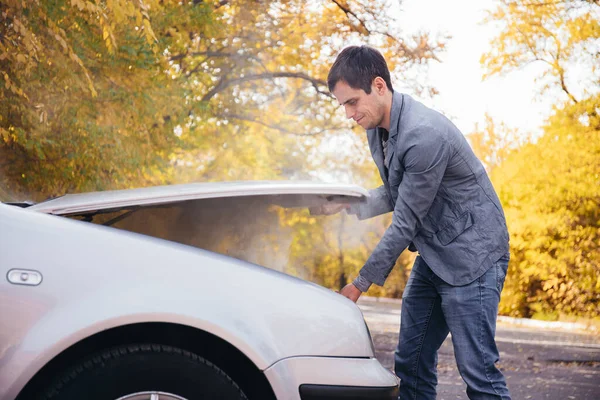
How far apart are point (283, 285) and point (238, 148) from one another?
16.5 m

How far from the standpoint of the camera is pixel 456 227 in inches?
105

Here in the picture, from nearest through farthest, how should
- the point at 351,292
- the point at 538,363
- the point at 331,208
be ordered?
the point at 351,292 → the point at 331,208 → the point at 538,363

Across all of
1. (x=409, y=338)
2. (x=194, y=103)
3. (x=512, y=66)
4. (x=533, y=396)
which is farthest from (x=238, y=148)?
(x=409, y=338)

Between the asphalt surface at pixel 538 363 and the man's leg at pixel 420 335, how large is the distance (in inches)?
115

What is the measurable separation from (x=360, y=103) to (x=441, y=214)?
557 mm

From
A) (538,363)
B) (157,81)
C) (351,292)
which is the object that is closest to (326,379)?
(351,292)

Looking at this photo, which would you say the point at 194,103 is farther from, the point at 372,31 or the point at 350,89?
the point at 350,89

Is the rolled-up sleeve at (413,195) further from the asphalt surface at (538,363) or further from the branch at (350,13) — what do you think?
the branch at (350,13)

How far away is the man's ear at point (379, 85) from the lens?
8.92ft

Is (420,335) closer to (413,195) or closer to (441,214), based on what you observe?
(441,214)

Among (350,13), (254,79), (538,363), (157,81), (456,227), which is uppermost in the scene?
(350,13)

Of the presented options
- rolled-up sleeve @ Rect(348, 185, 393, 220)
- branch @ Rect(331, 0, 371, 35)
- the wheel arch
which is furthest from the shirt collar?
branch @ Rect(331, 0, 371, 35)

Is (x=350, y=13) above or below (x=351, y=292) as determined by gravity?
above

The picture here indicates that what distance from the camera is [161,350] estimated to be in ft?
6.90
